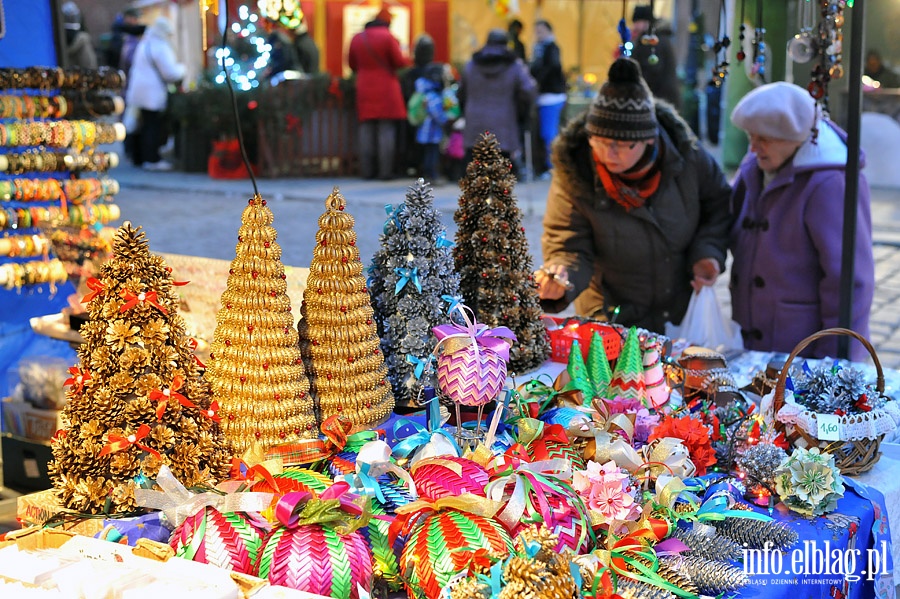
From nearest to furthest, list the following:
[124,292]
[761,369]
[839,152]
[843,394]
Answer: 1. [124,292]
2. [843,394]
3. [761,369]
4. [839,152]

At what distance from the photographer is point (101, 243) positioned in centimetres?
376

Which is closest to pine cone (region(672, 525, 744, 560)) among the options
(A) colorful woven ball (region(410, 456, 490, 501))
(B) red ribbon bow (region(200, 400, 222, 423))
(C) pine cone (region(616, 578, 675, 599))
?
(C) pine cone (region(616, 578, 675, 599))

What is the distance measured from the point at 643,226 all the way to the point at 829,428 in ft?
5.72

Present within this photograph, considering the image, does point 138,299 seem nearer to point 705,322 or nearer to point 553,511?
point 553,511

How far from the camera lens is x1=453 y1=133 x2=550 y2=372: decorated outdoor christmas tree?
245 cm

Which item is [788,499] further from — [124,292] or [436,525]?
[124,292]

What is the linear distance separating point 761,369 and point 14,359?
303 cm

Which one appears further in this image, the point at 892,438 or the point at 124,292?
the point at 892,438

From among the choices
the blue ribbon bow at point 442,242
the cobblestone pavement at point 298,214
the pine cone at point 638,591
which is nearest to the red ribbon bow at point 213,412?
the blue ribbon bow at point 442,242

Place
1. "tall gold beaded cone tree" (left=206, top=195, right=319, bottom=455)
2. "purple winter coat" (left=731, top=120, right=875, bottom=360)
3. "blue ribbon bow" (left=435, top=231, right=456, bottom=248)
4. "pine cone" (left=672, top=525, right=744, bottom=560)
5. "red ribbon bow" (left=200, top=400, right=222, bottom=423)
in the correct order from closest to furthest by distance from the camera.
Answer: "pine cone" (left=672, top=525, right=744, bottom=560) < "red ribbon bow" (left=200, top=400, right=222, bottom=423) < "tall gold beaded cone tree" (left=206, top=195, right=319, bottom=455) < "blue ribbon bow" (left=435, top=231, right=456, bottom=248) < "purple winter coat" (left=731, top=120, right=875, bottom=360)

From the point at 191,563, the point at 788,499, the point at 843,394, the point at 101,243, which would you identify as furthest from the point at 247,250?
the point at 101,243

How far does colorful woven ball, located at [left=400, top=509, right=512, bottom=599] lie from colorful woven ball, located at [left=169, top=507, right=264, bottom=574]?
247 mm

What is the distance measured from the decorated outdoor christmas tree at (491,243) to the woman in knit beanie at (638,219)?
970 millimetres

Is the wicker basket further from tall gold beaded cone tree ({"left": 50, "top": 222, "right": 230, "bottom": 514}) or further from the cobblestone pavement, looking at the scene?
the cobblestone pavement
